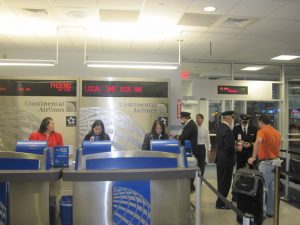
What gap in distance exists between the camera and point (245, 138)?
6477 mm

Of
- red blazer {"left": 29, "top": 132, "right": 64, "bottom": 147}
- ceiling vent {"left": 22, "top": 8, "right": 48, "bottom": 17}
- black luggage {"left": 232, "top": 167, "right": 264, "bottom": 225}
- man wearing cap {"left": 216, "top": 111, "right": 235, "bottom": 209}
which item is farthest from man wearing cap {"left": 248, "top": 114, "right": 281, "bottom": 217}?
ceiling vent {"left": 22, "top": 8, "right": 48, "bottom": 17}

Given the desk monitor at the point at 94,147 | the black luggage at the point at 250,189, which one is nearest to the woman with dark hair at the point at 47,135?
the desk monitor at the point at 94,147

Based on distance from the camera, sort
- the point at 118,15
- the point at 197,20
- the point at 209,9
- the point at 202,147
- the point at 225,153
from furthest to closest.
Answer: the point at 202,147, the point at 225,153, the point at 197,20, the point at 118,15, the point at 209,9

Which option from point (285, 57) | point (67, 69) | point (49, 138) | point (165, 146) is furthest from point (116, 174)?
point (285, 57)

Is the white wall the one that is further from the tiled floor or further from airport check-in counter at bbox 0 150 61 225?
airport check-in counter at bbox 0 150 61 225

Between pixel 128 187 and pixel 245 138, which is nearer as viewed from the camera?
pixel 128 187

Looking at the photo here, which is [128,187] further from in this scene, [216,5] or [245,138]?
[245,138]

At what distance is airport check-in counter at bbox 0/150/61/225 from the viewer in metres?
3.19

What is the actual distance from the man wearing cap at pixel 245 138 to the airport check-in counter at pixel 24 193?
415 centimetres

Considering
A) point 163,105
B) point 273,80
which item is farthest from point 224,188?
point 273,80

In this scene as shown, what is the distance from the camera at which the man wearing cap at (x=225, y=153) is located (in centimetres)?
519

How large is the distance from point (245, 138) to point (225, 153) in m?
1.42

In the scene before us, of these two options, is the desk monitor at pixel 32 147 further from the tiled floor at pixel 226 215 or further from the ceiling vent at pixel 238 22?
Answer: the ceiling vent at pixel 238 22

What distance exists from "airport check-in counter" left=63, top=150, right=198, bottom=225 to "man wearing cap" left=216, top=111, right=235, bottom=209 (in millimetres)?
2082
